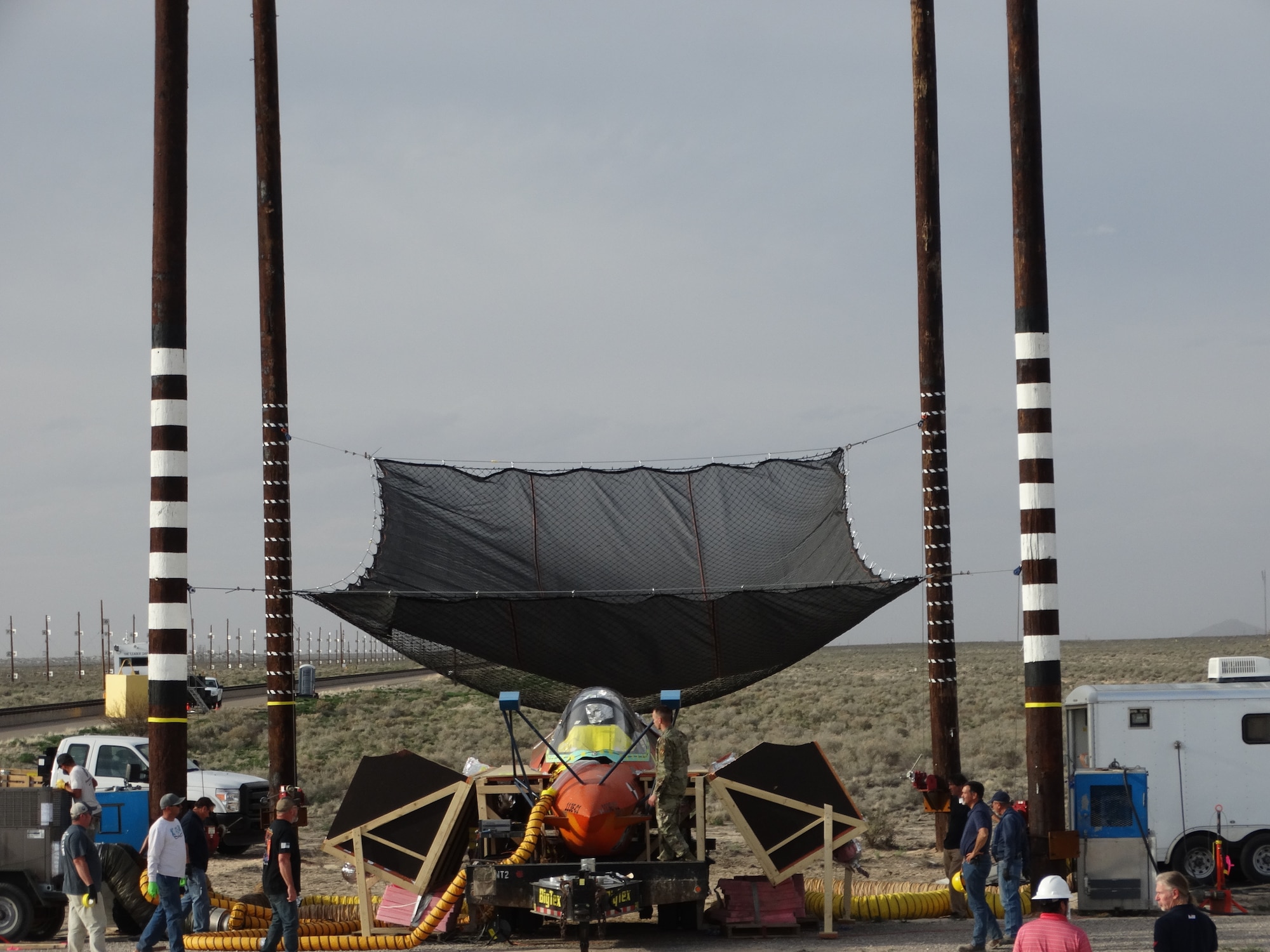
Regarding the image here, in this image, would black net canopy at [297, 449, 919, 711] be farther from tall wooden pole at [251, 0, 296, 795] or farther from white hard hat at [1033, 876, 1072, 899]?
white hard hat at [1033, 876, 1072, 899]

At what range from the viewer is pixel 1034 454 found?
16.7m

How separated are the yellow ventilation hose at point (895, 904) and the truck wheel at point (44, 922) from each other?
8044mm

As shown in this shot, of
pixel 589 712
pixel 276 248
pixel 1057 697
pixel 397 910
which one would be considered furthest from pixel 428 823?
pixel 276 248

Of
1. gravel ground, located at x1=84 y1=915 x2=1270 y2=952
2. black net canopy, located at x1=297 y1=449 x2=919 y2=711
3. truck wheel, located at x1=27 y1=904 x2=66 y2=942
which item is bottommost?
gravel ground, located at x1=84 y1=915 x2=1270 y2=952

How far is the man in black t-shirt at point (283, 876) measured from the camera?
13852 millimetres

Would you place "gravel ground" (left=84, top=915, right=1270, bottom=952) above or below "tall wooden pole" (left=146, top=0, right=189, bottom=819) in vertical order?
below

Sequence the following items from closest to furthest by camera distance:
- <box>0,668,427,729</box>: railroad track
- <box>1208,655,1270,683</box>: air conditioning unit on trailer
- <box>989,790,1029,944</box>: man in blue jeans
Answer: <box>989,790,1029,944</box>: man in blue jeans → <box>1208,655,1270,683</box>: air conditioning unit on trailer → <box>0,668,427,729</box>: railroad track

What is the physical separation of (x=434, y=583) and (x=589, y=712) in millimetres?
4887

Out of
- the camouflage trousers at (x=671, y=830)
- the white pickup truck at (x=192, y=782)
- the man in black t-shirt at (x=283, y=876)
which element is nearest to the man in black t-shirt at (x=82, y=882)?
the man in black t-shirt at (x=283, y=876)

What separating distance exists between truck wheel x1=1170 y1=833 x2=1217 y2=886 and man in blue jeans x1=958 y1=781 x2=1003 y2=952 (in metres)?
6.05

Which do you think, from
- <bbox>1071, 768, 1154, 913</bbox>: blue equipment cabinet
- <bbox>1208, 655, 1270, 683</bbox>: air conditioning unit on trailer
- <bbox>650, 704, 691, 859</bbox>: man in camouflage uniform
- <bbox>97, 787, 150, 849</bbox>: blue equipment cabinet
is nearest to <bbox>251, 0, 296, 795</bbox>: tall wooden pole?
<bbox>97, 787, 150, 849</bbox>: blue equipment cabinet

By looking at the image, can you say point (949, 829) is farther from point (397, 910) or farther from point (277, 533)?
point (277, 533)

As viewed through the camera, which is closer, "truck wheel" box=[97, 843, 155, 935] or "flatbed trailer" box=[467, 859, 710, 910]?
"flatbed trailer" box=[467, 859, 710, 910]

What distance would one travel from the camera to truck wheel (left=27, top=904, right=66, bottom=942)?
16609 millimetres
